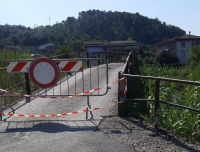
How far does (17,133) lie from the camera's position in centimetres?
700

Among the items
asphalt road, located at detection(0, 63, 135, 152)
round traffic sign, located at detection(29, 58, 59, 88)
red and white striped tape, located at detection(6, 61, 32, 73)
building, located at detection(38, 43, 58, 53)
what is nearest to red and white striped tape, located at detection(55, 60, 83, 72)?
round traffic sign, located at detection(29, 58, 59, 88)

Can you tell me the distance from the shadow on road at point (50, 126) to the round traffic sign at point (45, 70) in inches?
52.2

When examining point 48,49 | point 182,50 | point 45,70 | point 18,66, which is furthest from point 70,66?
point 182,50

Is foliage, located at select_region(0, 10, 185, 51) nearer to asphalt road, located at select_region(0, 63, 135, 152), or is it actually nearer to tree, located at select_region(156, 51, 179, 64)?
tree, located at select_region(156, 51, 179, 64)

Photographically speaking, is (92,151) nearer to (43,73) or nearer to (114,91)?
(43,73)

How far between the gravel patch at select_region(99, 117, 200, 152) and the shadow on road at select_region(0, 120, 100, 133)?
→ 0.32m

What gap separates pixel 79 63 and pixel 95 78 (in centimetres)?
713

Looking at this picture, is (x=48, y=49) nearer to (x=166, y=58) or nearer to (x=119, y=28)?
(x=166, y=58)

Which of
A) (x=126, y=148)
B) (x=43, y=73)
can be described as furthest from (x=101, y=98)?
(x=126, y=148)

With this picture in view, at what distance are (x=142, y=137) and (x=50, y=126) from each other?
2145 mm

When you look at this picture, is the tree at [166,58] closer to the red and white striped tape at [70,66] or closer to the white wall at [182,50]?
the white wall at [182,50]

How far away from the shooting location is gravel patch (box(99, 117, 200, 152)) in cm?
593

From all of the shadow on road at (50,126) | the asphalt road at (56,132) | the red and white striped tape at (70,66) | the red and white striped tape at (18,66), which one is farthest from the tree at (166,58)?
the shadow on road at (50,126)

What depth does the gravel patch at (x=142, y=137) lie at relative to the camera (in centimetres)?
593
